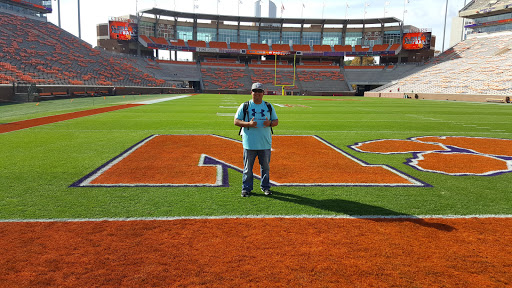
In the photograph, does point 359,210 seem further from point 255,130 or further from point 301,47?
Result: point 301,47

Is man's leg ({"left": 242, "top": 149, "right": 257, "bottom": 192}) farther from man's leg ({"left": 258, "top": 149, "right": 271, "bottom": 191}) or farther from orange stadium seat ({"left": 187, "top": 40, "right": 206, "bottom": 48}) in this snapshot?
orange stadium seat ({"left": 187, "top": 40, "right": 206, "bottom": 48})

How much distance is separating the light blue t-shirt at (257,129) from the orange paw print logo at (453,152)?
3.50 meters

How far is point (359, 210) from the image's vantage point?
416 centimetres

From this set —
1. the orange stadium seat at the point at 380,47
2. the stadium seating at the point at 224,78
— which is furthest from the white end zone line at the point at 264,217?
the orange stadium seat at the point at 380,47

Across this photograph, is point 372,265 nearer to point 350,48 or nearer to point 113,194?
point 113,194

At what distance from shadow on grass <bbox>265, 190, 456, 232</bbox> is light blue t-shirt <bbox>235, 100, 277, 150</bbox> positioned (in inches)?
30.5

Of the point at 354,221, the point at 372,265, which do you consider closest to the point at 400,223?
the point at 354,221

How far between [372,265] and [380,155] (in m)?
5.09

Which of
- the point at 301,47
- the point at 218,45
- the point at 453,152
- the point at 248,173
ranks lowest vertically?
the point at 453,152

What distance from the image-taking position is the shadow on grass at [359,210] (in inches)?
150

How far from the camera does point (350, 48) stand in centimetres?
7206

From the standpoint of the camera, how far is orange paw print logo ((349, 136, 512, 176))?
6395 millimetres

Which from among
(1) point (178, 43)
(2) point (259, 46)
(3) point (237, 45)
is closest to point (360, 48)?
(2) point (259, 46)

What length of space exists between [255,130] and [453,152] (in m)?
5.77
